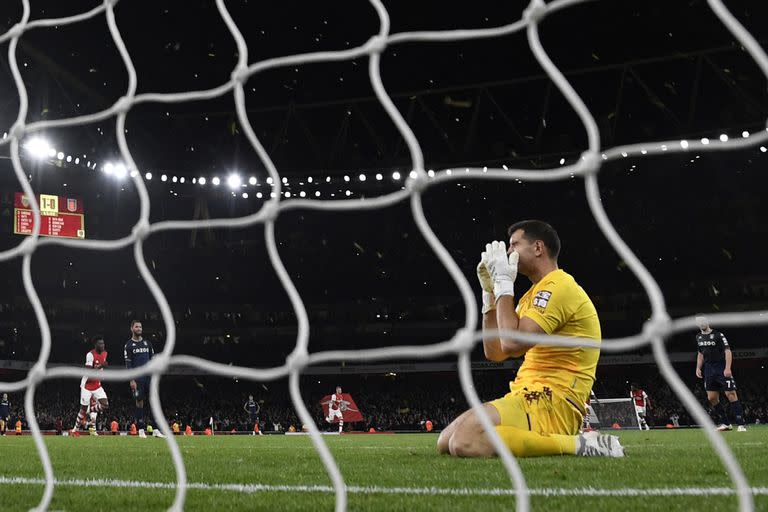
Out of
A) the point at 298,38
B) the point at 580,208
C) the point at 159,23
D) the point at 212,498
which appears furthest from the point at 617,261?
the point at 212,498

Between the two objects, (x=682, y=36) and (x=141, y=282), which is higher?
(x=682, y=36)

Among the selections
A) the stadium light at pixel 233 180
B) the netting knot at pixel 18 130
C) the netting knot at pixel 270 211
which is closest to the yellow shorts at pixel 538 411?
the netting knot at pixel 270 211

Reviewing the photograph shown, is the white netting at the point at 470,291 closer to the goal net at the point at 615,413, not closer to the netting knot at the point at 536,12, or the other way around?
the netting knot at the point at 536,12

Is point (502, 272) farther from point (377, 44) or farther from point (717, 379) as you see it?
Answer: point (717, 379)

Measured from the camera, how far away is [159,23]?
15367 mm

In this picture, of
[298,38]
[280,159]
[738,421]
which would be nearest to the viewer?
[738,421]

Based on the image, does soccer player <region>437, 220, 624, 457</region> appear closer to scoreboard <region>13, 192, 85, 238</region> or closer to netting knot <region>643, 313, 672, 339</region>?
netting knot <region>643, 313, 672, 339</region>

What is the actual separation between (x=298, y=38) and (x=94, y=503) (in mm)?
15229

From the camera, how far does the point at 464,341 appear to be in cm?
162

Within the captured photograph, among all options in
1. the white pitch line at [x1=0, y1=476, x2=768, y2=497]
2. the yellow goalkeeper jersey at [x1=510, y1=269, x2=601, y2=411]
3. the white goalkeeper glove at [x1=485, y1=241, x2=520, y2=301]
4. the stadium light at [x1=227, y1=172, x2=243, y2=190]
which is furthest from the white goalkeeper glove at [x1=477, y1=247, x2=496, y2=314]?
the stadium light at [x1=227, y1=172, x2=243, y2=190]

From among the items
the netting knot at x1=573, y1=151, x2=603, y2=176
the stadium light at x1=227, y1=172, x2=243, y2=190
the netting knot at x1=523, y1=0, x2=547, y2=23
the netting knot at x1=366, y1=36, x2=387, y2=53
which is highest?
the stadium light at x1=227, y1=172, x2=243, y2=190

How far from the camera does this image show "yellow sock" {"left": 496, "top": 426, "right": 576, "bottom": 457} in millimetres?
3746

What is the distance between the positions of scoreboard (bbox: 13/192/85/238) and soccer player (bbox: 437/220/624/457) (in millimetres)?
17971

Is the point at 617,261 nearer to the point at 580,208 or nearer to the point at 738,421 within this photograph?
the point at 580,208
